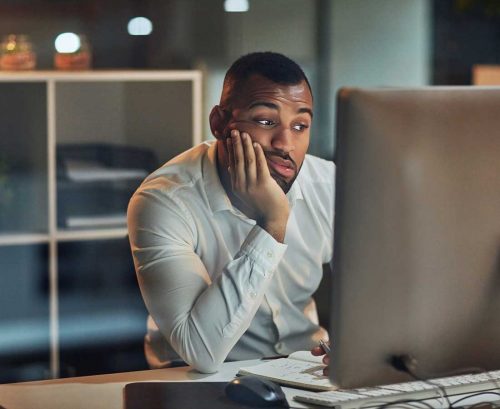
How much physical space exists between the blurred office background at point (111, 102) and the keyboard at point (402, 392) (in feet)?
6.48

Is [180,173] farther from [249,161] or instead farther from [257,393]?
[257,393]

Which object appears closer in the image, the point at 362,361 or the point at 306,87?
the point at 362,361

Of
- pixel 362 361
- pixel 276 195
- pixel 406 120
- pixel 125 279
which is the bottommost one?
pixel 125 279

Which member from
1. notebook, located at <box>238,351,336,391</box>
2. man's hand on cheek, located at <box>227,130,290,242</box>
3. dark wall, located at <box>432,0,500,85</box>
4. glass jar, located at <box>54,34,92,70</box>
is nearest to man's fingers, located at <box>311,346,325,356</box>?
notebook, located at <box>238,351,336,391</box>

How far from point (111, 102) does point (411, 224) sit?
2.20 meters

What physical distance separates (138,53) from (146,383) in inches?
A: 78.8

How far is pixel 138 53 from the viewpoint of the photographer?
11.0 ft

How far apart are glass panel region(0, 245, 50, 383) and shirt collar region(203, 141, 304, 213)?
4.08 ft

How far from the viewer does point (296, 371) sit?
161 cm

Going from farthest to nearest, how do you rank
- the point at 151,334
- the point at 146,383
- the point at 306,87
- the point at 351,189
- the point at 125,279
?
the point at 125,279
the point at 306,87
the point at 151,334
the point at 146,383
the point at 351,189

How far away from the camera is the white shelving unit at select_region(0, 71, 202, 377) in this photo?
320 cm

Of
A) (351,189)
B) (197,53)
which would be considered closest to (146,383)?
(351,189)

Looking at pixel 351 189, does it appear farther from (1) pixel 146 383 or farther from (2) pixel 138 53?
(2) pixel 138 53

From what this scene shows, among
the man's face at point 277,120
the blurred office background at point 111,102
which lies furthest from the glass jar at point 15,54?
the man's face at point 277,120
